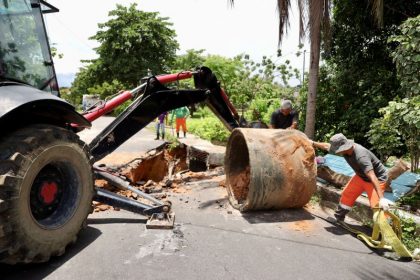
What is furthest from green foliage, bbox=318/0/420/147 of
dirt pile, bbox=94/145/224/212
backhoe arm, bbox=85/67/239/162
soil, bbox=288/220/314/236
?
backhoe arm, bbox=85/67/239/162

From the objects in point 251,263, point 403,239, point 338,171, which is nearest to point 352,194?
point 403,239

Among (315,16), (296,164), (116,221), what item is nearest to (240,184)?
(296,164)

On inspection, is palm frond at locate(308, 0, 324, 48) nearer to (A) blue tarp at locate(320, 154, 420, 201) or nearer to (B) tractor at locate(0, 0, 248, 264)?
(A) blue tarp at locate(320, 154, 420, 201)

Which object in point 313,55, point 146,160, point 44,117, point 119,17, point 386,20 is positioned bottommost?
point 146,160

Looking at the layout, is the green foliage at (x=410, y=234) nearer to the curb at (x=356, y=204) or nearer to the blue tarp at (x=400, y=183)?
the curb at (x=356, y=204)

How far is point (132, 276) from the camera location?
11.9ft

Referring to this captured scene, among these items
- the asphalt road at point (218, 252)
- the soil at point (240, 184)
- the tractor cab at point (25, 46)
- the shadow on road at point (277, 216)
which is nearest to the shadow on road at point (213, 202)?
the soil at point (240, 184)

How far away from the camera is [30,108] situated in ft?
12.0

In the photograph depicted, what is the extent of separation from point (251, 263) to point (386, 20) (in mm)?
8913

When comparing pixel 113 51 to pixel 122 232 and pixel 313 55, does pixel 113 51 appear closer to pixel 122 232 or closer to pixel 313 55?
pixel 313 55

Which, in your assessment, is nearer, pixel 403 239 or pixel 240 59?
pixel 403 239

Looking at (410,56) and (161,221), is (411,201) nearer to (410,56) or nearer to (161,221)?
(410,56)

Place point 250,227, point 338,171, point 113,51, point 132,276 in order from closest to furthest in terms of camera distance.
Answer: point 132,276 < point 250,227 < point 338,171 < point 113,51

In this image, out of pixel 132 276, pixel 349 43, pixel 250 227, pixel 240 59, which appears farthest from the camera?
pixel 240 59
